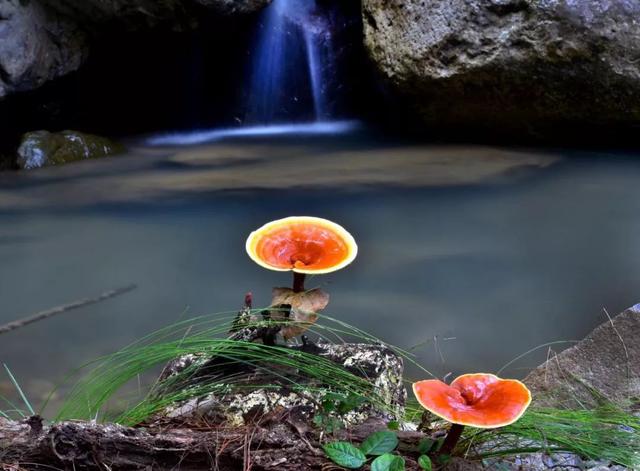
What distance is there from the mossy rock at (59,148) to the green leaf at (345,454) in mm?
5005

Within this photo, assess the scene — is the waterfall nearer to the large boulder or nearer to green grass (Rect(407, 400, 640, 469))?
the large boulder

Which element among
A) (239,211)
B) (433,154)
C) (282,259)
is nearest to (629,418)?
(282,259)

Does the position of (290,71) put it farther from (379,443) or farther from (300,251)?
(379,443)

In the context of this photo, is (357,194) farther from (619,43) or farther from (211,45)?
(211,45)

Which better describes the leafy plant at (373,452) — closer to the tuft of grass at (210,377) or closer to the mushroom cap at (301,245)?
the tuft of grass at (210,377)

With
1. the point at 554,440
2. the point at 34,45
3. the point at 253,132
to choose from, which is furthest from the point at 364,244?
the point at 34,45

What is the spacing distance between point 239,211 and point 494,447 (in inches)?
124

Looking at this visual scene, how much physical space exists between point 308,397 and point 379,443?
Result: 1.16 ft

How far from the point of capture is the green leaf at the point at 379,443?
4.31ft

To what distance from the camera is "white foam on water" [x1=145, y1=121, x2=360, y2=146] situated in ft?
21.5

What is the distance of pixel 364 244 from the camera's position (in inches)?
157

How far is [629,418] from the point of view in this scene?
1583mm

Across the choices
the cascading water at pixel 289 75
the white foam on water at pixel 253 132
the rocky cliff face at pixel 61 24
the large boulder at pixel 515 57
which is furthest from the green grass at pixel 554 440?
the cascading water at pixel 289 75

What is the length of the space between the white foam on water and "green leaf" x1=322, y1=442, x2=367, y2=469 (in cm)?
541
